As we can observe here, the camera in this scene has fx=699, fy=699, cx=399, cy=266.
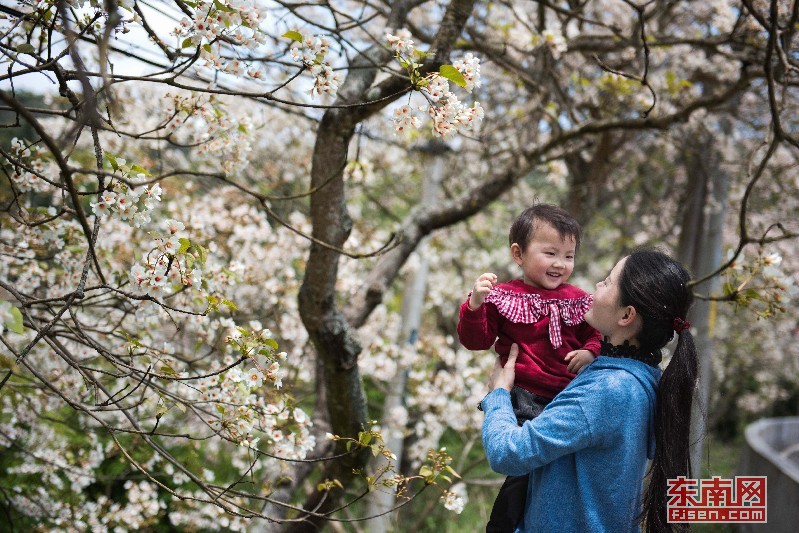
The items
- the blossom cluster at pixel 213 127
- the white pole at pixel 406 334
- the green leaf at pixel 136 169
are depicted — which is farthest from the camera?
the white pole at pixel 406 334

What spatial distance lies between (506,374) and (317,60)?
3.09 feet

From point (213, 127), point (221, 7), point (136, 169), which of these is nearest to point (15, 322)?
point (136, 169)

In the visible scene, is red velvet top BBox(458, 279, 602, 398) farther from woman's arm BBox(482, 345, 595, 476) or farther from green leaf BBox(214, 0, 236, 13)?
green leaf BBox(214, 0, 236, 13)

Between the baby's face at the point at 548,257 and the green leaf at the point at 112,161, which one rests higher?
the green leaf at the point at 112,161

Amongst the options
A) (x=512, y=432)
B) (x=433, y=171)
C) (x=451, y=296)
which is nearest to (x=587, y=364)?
(x=512, y=432)

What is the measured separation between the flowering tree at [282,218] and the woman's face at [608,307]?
1.19ft

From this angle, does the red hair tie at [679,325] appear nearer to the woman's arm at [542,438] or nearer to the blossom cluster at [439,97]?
the woman's arm at [542,438]

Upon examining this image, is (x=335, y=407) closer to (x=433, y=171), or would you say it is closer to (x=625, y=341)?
(x=625, y=341)

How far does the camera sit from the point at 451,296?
7.58m

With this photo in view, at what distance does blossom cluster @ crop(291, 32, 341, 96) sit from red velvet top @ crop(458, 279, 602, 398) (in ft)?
2.24

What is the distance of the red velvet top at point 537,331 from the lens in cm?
168

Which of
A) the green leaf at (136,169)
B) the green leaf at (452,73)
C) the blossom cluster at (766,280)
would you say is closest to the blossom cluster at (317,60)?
the green leaf at (452,73)

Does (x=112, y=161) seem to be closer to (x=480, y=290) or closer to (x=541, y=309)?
(x=480, y=290)

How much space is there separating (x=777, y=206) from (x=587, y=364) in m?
5.59
